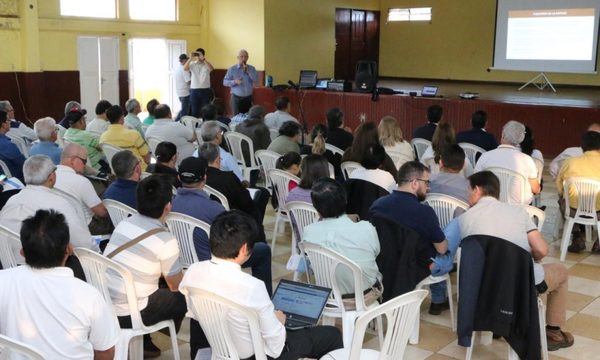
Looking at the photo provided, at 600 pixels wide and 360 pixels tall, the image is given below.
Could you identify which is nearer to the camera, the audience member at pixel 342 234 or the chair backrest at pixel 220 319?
the chair backrest at pixel 220 319

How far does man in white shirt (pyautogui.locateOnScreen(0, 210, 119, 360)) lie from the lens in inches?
88.9

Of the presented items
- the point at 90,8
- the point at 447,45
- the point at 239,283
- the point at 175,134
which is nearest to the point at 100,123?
the point at 175,134

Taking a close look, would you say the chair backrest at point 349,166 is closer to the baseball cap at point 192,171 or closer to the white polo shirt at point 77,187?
the baseball cap at point 192,171

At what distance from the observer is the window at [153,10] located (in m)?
13.6

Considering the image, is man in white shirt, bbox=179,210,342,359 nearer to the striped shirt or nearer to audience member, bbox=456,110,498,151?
the striped shirt

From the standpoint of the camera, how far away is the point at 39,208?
11.6ft

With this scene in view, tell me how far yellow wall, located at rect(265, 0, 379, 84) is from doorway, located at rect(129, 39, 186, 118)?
199cm

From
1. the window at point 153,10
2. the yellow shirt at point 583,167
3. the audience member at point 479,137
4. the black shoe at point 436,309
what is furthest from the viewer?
the window at point 153,10

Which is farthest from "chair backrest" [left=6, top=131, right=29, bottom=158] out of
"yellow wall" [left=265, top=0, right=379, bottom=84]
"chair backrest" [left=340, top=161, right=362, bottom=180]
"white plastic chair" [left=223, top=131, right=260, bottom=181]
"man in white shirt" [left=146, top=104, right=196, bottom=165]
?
"yellow wall" [left=265, top=0, right=379, bottom=84]

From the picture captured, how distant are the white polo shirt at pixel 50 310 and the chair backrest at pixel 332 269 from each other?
49.0 inches

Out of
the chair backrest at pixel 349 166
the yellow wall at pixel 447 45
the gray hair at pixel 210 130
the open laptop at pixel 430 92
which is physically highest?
the yellow wall at pixel 447 45

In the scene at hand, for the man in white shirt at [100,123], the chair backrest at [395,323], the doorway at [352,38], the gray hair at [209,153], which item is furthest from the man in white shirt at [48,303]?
the doorway at [352,38]

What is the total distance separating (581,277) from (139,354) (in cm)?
337

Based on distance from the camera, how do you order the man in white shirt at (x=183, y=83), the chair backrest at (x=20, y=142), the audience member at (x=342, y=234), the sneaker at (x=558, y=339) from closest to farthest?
the audience member at (x=342, y=234) → the sneaker at (x=558, y=339) → the chair backrest at (x=20, y=142) → the man in white shirt at (x=183, y=83)
